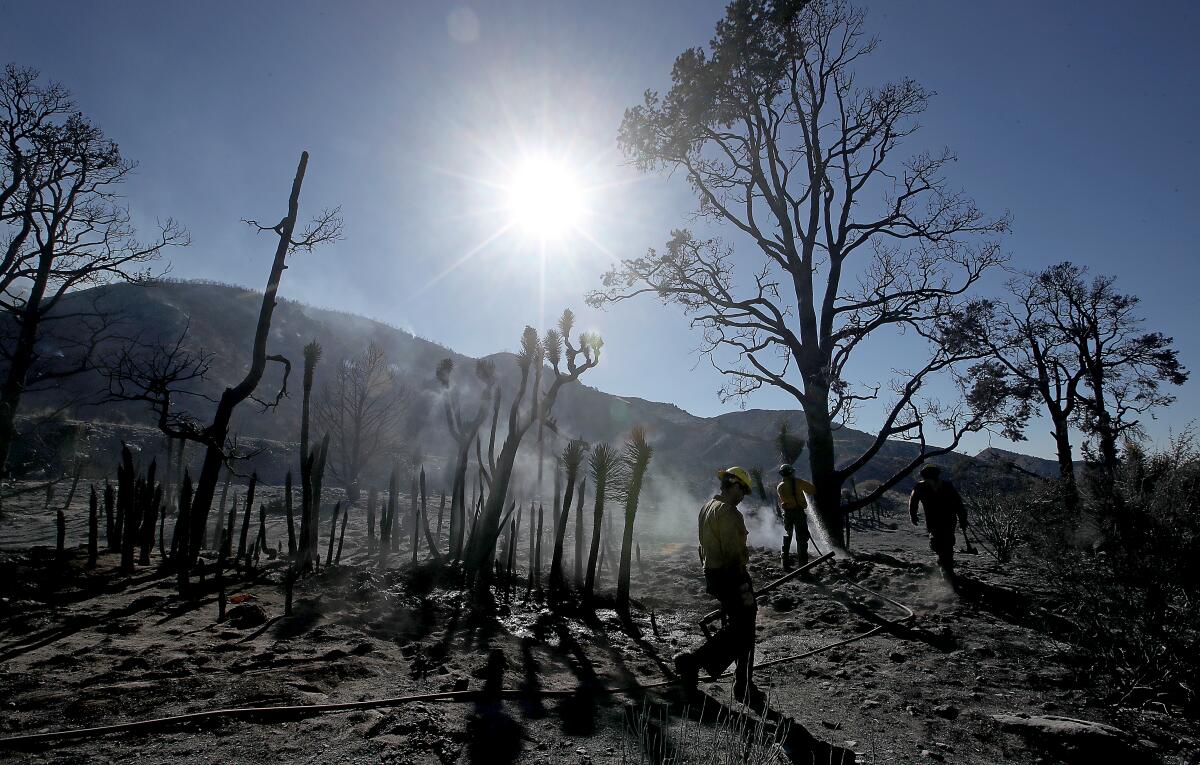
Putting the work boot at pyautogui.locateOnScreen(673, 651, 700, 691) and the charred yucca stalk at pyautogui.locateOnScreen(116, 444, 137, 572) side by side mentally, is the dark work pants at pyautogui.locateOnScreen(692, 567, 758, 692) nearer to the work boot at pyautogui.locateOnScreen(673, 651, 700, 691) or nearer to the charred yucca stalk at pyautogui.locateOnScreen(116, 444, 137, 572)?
the work boot at pyautogui.locateOnScreen(673, 651, 700, 691)

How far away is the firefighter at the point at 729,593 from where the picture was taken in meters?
5.37

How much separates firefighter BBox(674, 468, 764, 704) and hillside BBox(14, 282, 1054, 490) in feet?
145

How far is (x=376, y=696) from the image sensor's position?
16.0ft

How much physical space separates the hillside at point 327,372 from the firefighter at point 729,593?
44.1 metres

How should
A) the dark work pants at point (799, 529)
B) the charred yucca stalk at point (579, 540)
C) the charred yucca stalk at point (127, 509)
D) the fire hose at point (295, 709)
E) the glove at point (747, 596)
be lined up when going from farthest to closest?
the charred yucca stalk at point (579, 540), the dark work pants at point (799, 529), the charred yucca stalk at point (127, 509), the glove at point (747, 596), the fire hose at point (295, 709)

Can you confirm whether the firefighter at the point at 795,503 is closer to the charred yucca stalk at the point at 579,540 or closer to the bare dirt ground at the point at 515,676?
the bare dirt ground at the point at 515,676

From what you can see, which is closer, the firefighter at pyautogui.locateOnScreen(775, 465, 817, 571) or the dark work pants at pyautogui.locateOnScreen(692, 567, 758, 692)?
the dark work pants at pyautogui.locateOnScreen(692, 567, 758, 692)

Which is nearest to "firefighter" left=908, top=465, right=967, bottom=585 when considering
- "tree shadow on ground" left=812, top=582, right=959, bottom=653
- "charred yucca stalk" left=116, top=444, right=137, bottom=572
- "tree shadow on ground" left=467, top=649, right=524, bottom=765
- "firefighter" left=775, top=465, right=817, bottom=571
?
"tree shadow on ground" left=812, top=582, right=959, bottom=653

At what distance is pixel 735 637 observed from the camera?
17.9ft

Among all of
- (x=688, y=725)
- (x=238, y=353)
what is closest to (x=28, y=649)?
(x=688, y=725)

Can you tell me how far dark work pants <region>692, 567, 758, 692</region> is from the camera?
537cm

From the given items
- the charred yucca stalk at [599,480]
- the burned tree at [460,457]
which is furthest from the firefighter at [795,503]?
the burned tree at [460,457]

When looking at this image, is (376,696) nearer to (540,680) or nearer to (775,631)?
(540,680)

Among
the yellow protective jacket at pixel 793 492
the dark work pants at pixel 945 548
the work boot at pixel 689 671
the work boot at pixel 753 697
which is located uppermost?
the yellow protective jacket at pixel 793 492
